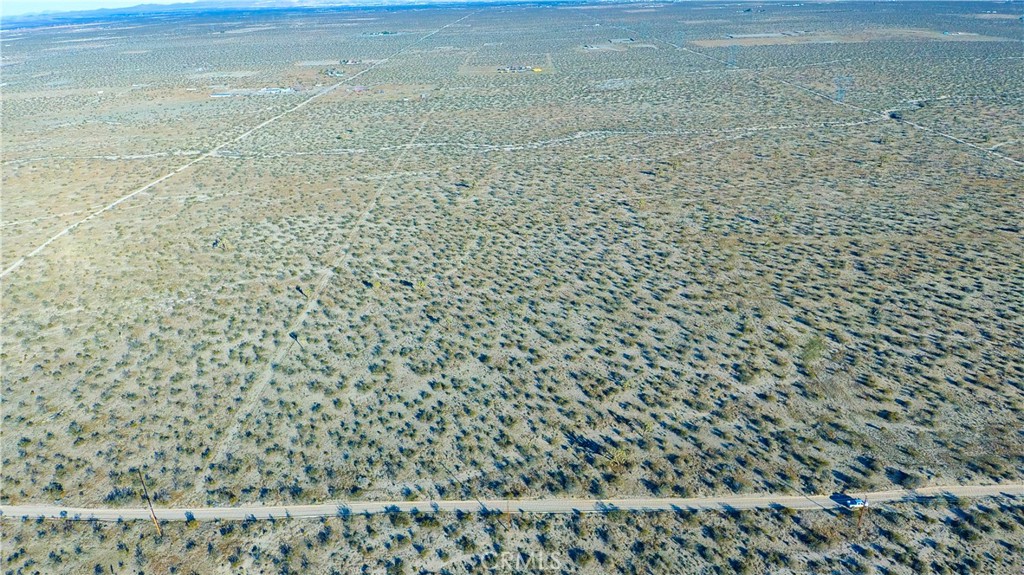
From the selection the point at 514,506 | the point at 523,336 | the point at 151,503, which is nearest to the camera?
the point at 514,506

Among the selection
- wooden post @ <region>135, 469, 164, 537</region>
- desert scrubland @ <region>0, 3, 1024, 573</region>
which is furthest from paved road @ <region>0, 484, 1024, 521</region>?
desert scrubland @ <region>0, 3, 1024, 573</region>

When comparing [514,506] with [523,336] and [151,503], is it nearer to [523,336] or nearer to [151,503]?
[523,336]

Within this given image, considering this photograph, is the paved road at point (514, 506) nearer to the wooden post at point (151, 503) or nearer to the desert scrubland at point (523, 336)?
the wooden post at point (151, 503)

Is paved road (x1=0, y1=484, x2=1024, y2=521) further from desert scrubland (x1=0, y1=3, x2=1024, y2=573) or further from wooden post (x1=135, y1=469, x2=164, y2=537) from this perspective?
desert scrubland (x1=0, y1=3, x2=1024, y2=573)

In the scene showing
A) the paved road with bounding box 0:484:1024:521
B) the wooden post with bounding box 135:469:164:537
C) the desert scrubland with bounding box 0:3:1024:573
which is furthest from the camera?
the paved road with bounding box 0:484:1024:521

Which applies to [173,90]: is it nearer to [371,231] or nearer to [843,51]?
[371,231]

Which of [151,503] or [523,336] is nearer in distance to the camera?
[151,503]

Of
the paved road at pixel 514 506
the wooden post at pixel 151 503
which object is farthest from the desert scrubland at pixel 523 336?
the paved road at pixel 514 506

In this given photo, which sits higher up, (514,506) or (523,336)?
(523,336)

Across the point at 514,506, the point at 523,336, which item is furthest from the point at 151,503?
the point at 523,336

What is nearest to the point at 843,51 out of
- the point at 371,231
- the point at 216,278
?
the point at 371,231
